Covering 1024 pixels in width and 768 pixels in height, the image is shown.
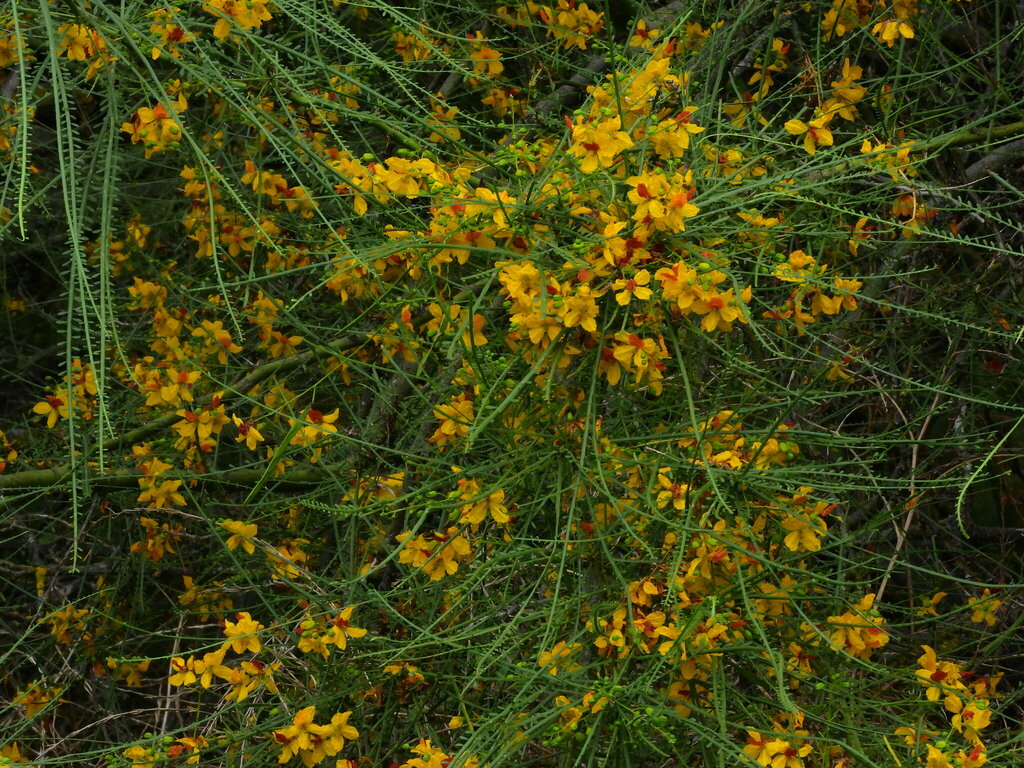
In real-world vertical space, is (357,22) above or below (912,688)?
above

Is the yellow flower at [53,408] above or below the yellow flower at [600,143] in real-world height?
below

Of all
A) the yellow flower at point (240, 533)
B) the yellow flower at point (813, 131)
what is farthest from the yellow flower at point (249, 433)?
the yellow flower at point (813, 131)

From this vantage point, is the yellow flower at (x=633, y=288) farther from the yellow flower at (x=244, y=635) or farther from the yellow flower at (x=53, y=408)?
the yellow flower at (x=53, y=408)

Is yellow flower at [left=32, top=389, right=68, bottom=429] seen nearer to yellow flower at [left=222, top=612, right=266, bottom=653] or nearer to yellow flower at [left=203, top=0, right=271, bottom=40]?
yellow flower at [left=222, top=612, right=266, bottom=653]

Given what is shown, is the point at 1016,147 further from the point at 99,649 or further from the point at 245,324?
the point at 99,649

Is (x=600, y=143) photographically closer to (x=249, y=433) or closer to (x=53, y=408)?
(x=249, y=433)

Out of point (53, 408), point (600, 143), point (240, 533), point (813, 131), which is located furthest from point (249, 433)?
point (813, 131)

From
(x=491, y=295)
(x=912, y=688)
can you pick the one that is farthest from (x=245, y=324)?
(x=912, y=688)

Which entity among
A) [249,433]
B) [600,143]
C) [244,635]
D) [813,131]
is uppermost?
[600,143]

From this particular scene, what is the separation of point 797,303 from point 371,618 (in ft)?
3.44

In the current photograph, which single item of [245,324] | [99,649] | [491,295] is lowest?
[99,649]

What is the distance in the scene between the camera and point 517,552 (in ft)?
5.95

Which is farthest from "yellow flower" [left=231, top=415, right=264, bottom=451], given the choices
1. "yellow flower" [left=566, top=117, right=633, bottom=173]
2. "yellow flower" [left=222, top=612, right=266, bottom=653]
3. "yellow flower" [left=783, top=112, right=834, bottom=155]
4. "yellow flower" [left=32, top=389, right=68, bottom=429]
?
"yellow flower" [left=783, top=112, right=834, bottom=155]

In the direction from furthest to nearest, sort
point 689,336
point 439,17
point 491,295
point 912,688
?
1. point 439,17
2. point 912,688
3. point 491,295
4. point 689,336
